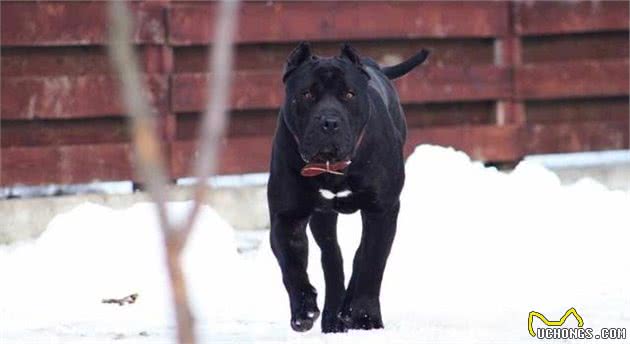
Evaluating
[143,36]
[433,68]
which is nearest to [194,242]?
[143,36]

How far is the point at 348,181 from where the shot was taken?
5.45 metres

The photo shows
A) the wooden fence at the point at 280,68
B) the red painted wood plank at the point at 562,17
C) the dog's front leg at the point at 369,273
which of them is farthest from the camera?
the red painted wood plank at the point at 562,17

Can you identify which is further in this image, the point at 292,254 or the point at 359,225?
the point at 359,225

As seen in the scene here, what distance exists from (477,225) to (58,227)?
7.52 feet

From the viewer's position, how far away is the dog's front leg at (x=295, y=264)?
17.5ft

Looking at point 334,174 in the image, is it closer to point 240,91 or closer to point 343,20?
point 240,91

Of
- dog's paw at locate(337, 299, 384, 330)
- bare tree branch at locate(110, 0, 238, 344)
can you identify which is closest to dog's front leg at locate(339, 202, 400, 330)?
dog's paw at locate(337, 299, 384, 330)

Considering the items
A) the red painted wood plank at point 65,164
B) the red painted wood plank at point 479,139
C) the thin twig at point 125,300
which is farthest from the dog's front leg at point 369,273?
the red painted wood plank at point 479,139

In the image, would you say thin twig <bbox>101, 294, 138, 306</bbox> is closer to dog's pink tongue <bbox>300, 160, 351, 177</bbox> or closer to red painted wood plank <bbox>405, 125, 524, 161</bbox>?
dog's pink tongue <bbox>300, 160, 351, 177</bbox>

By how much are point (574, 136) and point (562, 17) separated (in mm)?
854

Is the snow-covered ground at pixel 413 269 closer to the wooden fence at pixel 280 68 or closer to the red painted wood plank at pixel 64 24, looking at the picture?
the wooden fence at pixel 280 68

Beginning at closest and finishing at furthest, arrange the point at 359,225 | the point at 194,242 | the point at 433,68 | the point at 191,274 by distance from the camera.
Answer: the point at 191,274 → the point at 194,242 → the point at 359,225 → the point at 433,68

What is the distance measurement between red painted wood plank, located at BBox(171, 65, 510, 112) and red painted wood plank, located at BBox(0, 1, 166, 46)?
0.39 meters

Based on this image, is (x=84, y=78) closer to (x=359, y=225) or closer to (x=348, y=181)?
(x=359, y=225)
